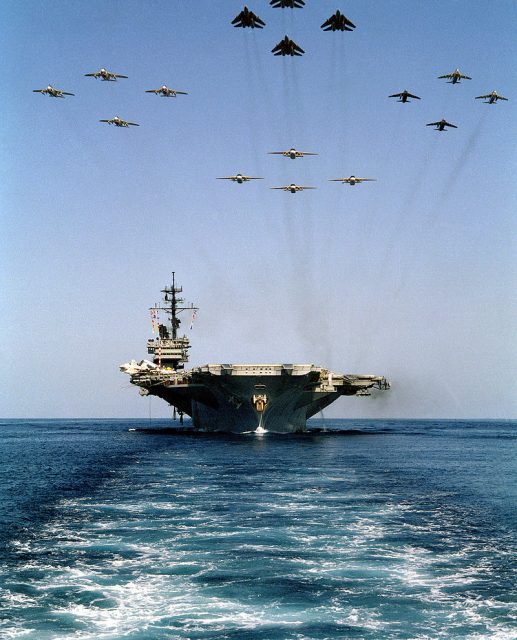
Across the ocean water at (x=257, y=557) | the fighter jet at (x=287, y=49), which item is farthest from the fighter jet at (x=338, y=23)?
the ocean water at (x=257, y=557)

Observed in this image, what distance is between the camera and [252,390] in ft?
172

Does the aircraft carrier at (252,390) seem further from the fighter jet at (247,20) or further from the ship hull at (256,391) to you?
the fighter jet at (247,20)

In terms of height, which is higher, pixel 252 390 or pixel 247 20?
pixel 247 20

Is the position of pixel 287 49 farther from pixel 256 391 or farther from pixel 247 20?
pixel 256 391

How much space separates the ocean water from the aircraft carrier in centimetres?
1967

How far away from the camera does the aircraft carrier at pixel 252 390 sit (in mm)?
51062

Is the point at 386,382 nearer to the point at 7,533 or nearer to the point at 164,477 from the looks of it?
the point at 164,477

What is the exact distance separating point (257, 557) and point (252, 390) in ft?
122

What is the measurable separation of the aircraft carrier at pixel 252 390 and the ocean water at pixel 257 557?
19.7 meters

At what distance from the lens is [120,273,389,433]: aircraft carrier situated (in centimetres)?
5106

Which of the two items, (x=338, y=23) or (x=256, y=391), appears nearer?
(x=338, y=23)

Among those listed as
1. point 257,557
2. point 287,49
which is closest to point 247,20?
point 287,49

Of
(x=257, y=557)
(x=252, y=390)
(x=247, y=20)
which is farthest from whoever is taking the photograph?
(x=252, y=390)

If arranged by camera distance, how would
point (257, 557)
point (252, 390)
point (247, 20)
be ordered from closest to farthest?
point (257, 557), point (247, 20), point (252, 390)
